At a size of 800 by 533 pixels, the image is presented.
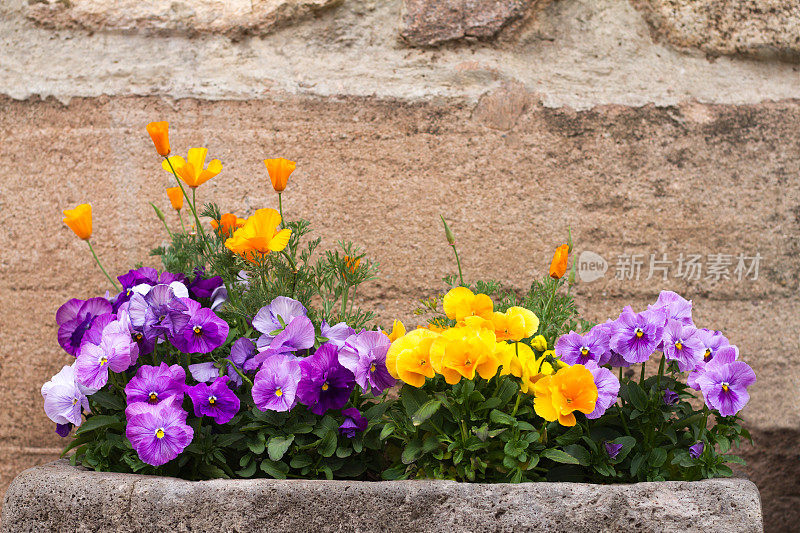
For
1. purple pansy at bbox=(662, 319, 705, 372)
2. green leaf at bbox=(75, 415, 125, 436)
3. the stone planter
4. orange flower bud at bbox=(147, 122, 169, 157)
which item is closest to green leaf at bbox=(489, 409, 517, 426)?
the stone planter

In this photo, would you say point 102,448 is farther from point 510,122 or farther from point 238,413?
point 510,122

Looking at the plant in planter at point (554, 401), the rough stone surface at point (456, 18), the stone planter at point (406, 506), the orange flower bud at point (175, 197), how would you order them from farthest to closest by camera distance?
the rough stone surface at point (456, 18) → the orange flower bud at point (175, 197) → the plant in planter at point (554, 401) → the stone planter at point (406, 506)

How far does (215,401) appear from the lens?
1.14 m

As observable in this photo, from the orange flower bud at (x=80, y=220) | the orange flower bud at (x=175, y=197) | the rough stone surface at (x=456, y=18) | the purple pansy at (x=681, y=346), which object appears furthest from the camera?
the rough stone surface at (x=456, y=18)

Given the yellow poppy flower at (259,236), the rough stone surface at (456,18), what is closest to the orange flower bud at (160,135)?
the yellow poppy flower at (259,236)

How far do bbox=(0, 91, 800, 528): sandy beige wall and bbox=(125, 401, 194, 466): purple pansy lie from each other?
648 millimetres

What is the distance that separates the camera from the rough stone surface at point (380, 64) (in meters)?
1.65

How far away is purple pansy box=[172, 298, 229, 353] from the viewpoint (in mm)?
1177

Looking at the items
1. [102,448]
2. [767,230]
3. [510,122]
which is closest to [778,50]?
[767,230]

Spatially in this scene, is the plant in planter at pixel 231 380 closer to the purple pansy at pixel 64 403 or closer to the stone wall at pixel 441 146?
the purple pansy at pixel 64 403

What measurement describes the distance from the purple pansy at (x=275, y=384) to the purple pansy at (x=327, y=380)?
3cm

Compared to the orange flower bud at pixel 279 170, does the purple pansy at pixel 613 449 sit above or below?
below

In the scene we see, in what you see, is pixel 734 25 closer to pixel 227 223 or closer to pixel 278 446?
pixel 227 223

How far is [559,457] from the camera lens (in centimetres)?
103
